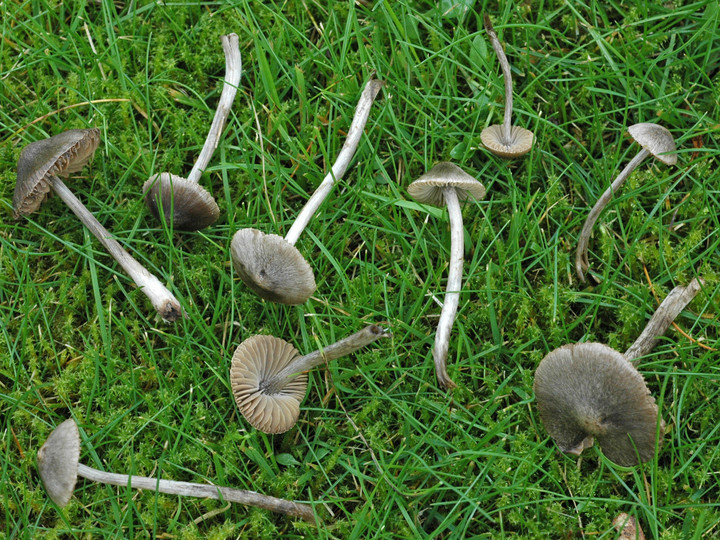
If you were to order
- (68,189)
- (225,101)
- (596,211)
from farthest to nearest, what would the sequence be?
(225,101)
(68,189)
(596,211)

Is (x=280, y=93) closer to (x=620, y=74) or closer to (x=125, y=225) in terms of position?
(x=125, y=225)

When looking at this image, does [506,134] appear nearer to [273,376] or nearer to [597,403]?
[597,403]

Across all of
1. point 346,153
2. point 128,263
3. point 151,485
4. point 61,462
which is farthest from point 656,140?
point 61,462

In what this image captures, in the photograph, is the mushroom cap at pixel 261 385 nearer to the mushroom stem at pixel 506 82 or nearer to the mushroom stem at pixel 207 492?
the mushroom stem at pixel 207 492

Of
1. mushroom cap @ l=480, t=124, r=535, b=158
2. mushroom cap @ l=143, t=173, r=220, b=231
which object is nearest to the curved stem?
mushroom cap @ l=480, t=124, r=535, b=158

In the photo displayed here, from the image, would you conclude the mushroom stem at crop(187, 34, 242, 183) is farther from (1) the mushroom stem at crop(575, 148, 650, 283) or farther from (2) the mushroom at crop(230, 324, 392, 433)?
(1) the mushroom stem at crop(575, 148, 650, 283)

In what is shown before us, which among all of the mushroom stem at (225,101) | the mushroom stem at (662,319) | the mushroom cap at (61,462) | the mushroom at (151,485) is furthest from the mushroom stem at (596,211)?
the mushroom cap at (61,462)
